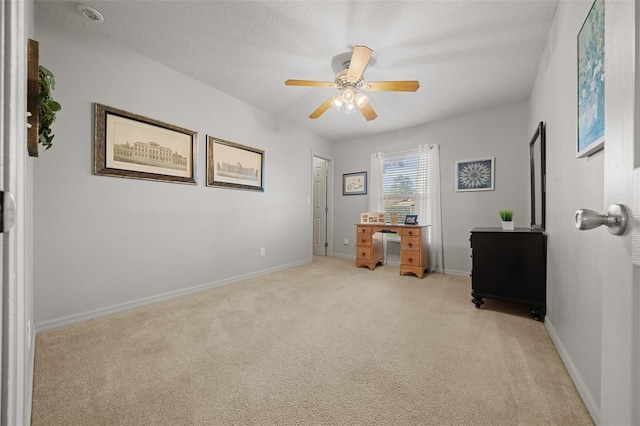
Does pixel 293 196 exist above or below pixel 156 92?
below

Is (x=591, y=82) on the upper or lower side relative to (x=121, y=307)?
upper

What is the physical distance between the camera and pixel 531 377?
1.52 metres

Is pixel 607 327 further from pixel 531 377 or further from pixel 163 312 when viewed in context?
pixel 163 312

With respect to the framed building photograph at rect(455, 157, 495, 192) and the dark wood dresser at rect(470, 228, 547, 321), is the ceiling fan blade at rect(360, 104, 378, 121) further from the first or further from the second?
the framed building photograph at rect(455, 157, 495, 192)

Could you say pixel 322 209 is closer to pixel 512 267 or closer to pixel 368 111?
pixel 368 111

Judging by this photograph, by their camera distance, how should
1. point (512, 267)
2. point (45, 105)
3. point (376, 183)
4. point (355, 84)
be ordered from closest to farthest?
point (45, 105) → point (512, 267) → point (355, 84) → point (376, 183)

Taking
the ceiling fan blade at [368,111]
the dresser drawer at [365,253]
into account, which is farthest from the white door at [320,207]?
the ceiling fan blade at [368,111]

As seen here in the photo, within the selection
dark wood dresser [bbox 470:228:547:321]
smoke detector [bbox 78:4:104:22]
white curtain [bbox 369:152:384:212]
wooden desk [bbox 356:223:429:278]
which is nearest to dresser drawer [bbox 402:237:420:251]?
wooden desk [bbox 356:223:429:278]

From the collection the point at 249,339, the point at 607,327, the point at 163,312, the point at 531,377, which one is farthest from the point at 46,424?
the point at 531,377

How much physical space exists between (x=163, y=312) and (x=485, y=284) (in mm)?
3116

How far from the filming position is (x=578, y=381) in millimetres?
1423

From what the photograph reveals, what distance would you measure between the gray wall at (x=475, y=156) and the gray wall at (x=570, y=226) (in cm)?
143

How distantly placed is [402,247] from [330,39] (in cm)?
290

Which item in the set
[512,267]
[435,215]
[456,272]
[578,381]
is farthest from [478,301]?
[435,215]
